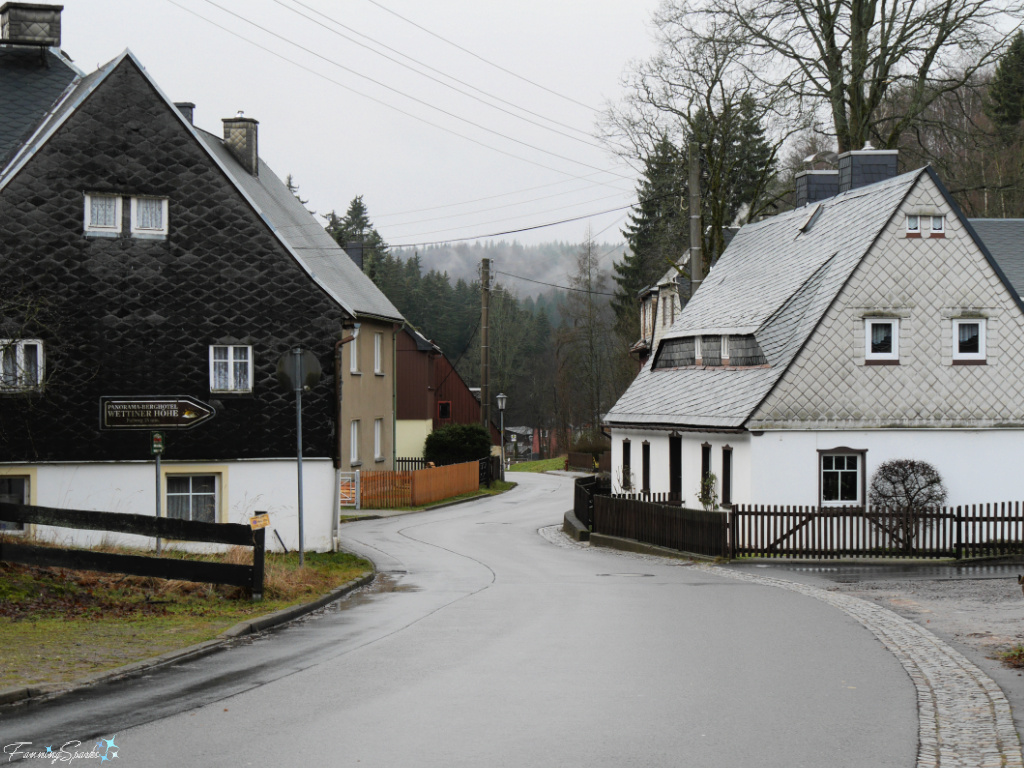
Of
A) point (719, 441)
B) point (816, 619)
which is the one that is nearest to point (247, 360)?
point (719, 441)

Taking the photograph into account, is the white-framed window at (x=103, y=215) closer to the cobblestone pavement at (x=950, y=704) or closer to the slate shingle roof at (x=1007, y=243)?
the cobblestone pavement at (x=950, y=704)

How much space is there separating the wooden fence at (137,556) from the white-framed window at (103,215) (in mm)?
10887

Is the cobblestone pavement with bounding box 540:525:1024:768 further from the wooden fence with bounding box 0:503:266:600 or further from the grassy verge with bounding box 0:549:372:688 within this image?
the wooden fence with bounding box 0:503:266:600

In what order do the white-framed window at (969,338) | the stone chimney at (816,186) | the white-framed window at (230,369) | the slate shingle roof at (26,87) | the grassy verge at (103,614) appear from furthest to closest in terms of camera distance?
the stone chimney at (816,186), the white-framed window at (969,338), the slate shingle roof at (26,87), the white-framed window at (230,369), the grassy verge at (103,614)

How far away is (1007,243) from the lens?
33031 millimetres

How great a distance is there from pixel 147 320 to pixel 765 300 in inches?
624

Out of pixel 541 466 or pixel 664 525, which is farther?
pixel 541 466

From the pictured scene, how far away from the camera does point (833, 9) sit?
3653 cm

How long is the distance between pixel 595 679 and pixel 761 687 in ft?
4.80

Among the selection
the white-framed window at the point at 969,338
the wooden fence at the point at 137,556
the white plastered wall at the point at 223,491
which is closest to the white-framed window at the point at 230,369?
the white plastered wall at the point at 223,491

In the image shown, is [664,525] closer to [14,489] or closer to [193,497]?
[193,497]

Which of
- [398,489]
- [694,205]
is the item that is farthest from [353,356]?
[694,205]

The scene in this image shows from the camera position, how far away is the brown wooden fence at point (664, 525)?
24406 mm

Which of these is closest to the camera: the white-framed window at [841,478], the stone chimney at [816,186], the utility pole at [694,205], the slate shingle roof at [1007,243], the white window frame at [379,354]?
the white-framed window at [841,478]
